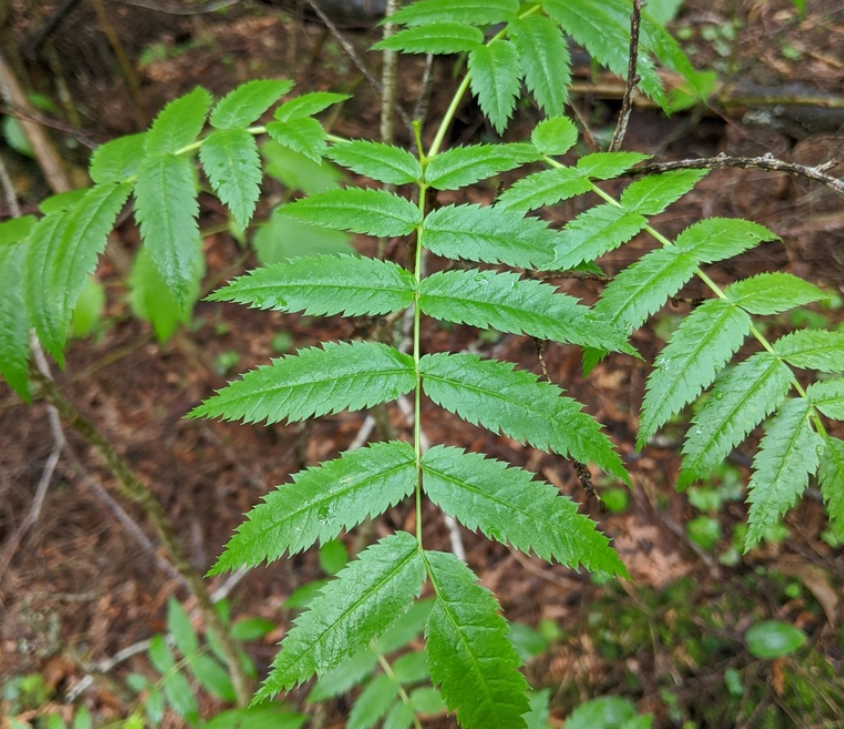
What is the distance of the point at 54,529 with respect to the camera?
3.65 m

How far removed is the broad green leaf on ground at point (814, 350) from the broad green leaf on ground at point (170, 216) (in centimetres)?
140

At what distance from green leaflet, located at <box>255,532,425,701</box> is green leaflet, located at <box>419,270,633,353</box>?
1.65ft

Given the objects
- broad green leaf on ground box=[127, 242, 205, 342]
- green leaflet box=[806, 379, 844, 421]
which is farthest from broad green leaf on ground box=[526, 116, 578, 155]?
broad green leaf on ground box=[127, 242, 205, 342]

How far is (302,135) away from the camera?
160cm

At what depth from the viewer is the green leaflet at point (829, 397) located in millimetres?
1145

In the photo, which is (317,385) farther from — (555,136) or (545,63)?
(545,63)

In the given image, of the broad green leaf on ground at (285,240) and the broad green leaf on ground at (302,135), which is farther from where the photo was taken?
the broad green leaf on ground at (285,240)

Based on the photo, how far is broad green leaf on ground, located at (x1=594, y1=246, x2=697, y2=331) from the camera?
1255 millimetres

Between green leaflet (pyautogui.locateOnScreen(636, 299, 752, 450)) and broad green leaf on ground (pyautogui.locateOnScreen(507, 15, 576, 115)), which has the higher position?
broad green leaf on ground (pyautogui.locateOnScreen(507, 15, 576, 115))

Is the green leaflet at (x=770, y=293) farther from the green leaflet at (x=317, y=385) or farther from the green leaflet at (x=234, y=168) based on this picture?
the green leaflet at (x=234, y=168)

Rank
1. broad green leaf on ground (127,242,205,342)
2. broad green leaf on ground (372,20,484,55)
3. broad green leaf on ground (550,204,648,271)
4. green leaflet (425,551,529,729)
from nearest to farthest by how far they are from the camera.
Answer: green leaflet (425,551,529,729) → broad green leaf on ground (550,204,648,271) → broad green leaf on ground (372,20,484,55) → broad green leaf on ground (127,242,205,342)

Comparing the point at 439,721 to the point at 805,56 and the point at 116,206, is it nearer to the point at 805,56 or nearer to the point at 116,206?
the point at 116,206

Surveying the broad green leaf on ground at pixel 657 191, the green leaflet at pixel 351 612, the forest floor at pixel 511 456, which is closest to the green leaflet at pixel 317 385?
the green leaflet at pixel 351 612

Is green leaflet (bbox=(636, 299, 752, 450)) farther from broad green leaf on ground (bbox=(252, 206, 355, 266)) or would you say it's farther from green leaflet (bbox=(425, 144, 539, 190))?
broad green leaf on ground (bbox=(252, 206, 355, 266))
